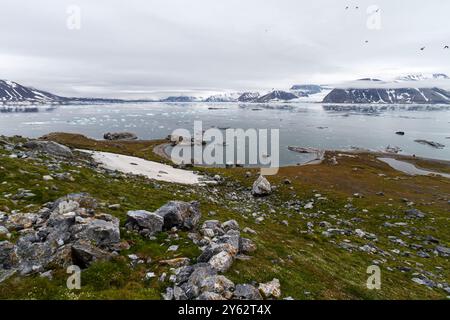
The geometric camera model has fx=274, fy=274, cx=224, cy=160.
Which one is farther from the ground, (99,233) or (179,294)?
A: (99,233)

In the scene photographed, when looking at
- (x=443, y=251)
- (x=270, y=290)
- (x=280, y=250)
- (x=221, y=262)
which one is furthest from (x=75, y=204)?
(x=443, y=251)

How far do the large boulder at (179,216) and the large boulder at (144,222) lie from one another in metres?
0.75

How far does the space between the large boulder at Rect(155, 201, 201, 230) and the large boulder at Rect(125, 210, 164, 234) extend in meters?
0.75

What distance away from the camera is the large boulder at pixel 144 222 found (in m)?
17.6

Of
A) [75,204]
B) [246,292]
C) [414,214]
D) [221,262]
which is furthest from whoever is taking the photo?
[414,214]

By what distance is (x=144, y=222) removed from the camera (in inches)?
696

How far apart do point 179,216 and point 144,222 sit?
8.12 feet

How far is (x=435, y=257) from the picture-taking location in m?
26.3

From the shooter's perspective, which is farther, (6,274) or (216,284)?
(216,284)

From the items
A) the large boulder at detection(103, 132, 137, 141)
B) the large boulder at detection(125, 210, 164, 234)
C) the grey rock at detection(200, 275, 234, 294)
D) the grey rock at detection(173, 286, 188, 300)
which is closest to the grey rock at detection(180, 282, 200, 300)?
the grey rock at detection(173, 286, 188, 300)

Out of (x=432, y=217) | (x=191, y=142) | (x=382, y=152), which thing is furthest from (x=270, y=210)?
(x=382, y=152)

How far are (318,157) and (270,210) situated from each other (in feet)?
270

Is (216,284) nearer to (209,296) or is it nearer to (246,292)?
(209,296)
